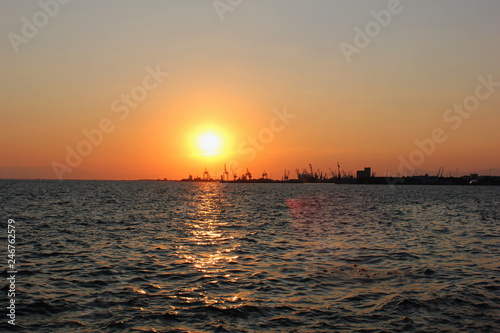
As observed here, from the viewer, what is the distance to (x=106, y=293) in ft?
56.9

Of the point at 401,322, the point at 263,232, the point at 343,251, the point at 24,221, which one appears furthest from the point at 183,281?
the point at 24,221

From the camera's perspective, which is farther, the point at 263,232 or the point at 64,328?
the point at 263,232

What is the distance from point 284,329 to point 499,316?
8038mm

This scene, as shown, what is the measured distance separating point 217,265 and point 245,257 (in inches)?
110

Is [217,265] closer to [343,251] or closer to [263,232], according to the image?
[343,251]

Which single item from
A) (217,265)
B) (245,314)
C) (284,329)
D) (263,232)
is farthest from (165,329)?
(263,232)

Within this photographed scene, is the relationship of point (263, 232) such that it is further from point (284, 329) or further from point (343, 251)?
point (284, 329)

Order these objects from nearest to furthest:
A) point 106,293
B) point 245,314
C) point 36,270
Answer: point 245,314 → point 106,293 → point 36,270

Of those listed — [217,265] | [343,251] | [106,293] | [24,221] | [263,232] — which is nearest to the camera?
[106,293]

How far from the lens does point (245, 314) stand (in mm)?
14953

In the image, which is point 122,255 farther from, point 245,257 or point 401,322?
point 401,322

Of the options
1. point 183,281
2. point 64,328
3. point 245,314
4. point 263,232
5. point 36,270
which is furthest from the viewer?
point 263,232

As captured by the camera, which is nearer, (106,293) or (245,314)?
(245,314)

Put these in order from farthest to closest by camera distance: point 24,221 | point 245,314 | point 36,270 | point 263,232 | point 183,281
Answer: point 24,221 < point 263,232 < point 36,270 < point 183,281 < point 245,314
